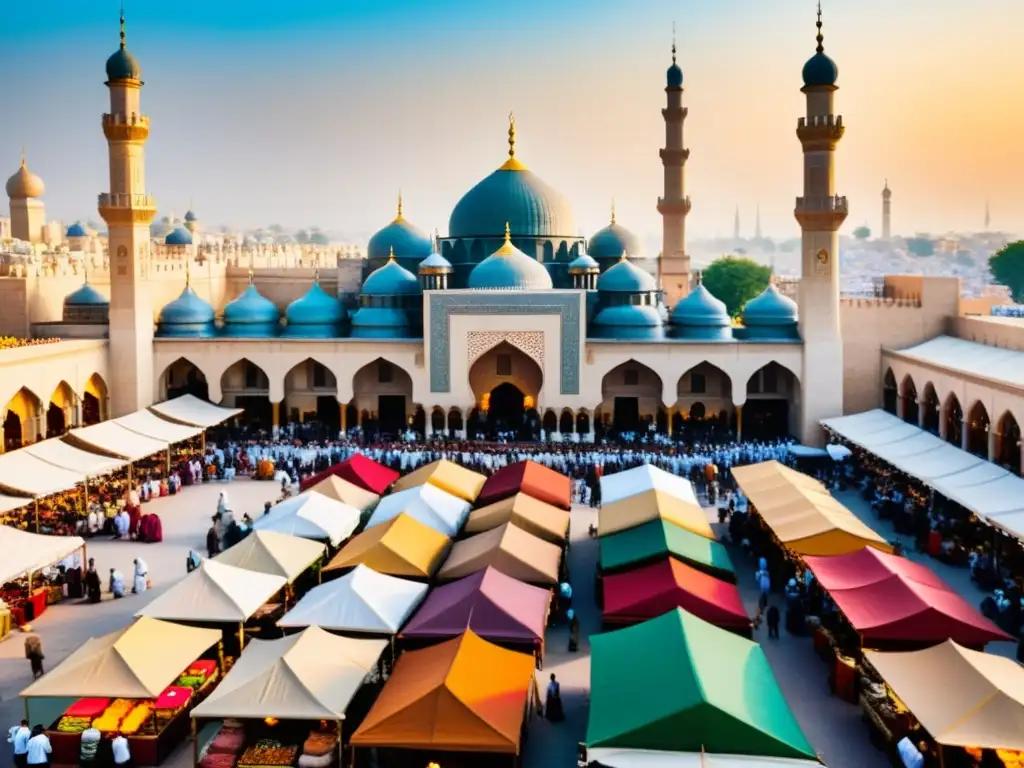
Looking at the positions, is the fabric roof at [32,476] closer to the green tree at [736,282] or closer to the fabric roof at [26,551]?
the fabric roof at [26,551]

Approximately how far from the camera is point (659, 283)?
3409 centimetres

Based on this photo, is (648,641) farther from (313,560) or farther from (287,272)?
(287,272)

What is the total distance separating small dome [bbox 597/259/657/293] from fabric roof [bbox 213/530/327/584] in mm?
14856

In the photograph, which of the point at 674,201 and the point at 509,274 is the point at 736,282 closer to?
the point at 674,201

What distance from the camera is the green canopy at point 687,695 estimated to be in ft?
27.7

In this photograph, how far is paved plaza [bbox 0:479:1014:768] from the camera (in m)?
9.98

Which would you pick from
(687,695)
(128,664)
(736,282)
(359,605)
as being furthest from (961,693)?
(736,282)

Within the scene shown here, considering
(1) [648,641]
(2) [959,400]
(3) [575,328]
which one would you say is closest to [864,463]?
(2) [959,400]

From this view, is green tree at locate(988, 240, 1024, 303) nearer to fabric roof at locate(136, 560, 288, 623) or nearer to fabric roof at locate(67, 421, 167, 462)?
fabric roof at locate(67, 421, 167, 462)

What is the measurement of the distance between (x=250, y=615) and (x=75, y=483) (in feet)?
22.1

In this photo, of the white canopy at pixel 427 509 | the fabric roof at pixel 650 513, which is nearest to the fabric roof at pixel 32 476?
the white canopy at pixel 427 509

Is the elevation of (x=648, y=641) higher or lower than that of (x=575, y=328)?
lower

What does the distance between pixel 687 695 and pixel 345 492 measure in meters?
9.16

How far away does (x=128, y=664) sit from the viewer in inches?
388
